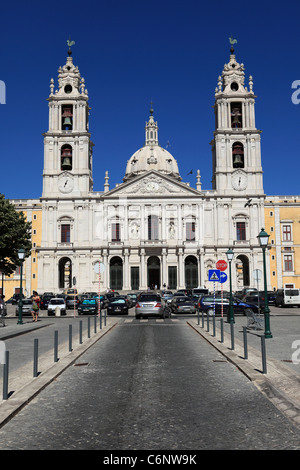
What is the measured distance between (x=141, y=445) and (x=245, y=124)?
7081 cm

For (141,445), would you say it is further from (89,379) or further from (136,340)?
(136,340)

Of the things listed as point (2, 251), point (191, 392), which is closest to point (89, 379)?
point (191, 392)

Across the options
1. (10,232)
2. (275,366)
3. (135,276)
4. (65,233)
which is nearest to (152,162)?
(65,233)

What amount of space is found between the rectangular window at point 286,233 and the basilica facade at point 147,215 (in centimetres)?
437

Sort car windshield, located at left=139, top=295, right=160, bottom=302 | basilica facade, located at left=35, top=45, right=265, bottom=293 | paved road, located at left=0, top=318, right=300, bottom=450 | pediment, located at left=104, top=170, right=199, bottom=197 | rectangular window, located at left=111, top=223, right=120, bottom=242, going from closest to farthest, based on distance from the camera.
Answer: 1. paved road, located at left=0, top=318, right=300, bottom=450
2. car windshield, located at left=139, top=295, right=160, bottom=302
3. basilica facade, located at left=35, top=45, right=265, bottom=293
4. rectangular window, located at left=111, top=223, right=120, bottom=242
5. pediment, located at left=104, top=170, right=199, bottom=197

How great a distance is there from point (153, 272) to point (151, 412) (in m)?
65.8

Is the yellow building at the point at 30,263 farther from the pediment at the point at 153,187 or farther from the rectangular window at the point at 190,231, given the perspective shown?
the rectangular window at the point at 190,231

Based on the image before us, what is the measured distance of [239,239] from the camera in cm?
7106

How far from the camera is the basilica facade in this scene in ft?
229

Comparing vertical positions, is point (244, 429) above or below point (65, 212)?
below

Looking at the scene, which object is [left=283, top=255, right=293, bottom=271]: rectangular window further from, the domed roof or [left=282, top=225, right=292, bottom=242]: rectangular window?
the domed roof

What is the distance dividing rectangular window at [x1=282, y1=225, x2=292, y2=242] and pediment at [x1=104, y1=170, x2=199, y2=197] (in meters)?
15.0

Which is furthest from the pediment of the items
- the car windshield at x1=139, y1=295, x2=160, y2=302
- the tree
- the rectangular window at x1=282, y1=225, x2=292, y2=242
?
the car windshield at x1=139, y1=295, x2=160, y2=302

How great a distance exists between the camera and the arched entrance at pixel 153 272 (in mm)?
71562
